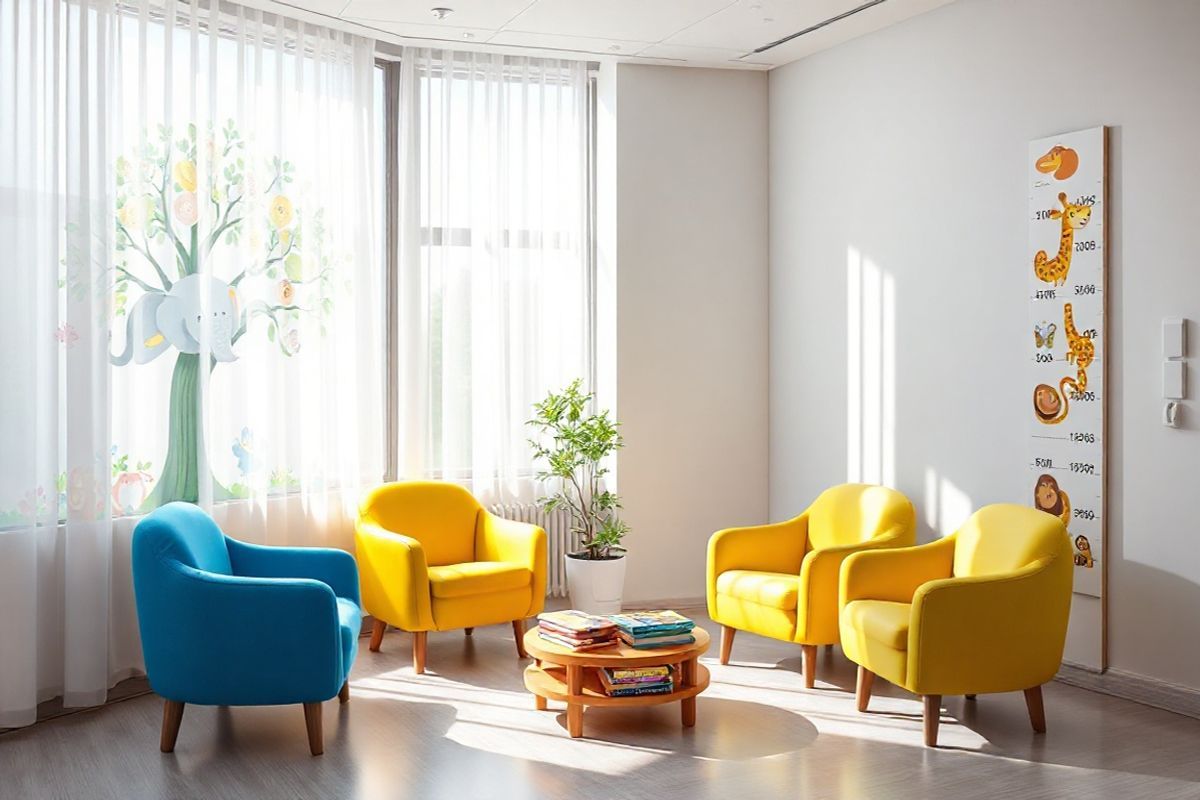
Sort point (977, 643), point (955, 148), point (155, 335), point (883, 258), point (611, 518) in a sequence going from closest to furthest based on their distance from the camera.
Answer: point (977, 643), point (155, 335), point (955, 148), point (883, 258), point (611, 518)

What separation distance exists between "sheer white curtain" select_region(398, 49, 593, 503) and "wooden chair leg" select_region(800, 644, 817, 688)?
210 centimetres

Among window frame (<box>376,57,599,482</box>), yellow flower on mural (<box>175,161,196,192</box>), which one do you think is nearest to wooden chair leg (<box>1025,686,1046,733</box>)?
window frame (<box>376,57,599,482</box>)

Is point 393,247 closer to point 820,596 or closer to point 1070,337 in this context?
point 820,596

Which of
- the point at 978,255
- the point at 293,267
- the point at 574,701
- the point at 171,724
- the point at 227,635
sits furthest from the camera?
the point at 293,267

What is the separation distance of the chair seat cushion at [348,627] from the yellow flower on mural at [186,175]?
2053mm

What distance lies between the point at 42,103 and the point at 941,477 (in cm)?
442

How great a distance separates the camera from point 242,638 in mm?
4055

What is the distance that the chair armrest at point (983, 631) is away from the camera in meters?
4.15

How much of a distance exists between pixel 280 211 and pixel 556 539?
244 cm

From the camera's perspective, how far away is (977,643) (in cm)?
418

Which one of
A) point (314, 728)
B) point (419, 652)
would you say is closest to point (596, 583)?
point (419, 652)

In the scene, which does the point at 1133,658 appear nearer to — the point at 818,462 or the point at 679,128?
the point at 818,462

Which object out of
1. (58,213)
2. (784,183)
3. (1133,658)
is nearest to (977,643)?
(1133,658)

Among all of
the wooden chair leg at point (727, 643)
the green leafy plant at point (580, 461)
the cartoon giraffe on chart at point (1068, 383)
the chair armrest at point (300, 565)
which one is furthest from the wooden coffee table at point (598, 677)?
the cartoon giraffe on chart at point (1068, 383)
